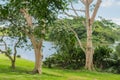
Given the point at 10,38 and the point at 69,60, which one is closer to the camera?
the point at 10,38

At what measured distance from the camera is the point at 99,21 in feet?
115

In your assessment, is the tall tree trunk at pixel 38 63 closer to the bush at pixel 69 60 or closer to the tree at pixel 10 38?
the tree at pixel 10 38

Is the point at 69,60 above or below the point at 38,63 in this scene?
above

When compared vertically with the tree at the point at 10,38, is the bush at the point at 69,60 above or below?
below

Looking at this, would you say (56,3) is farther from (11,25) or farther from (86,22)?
(86,22)

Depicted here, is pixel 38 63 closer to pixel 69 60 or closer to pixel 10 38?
pixel 10 38

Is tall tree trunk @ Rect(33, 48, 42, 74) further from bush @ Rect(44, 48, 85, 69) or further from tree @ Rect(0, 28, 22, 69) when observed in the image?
bush @ Rect(44, 48, 85, 69)

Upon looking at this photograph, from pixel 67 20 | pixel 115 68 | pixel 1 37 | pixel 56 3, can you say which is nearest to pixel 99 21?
pixel 67 20

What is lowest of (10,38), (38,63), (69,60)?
(38,63)

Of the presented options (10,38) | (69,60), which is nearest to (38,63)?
Result: (10,38)

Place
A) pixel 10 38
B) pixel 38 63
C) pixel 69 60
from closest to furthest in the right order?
pixel 38 63, pixel 10 38, pixel 69 60

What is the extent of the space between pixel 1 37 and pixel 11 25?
5.15 ft

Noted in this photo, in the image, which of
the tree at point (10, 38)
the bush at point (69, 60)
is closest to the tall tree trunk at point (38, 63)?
the tree at point (10, 38)

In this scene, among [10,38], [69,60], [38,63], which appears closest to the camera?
[38,63]
